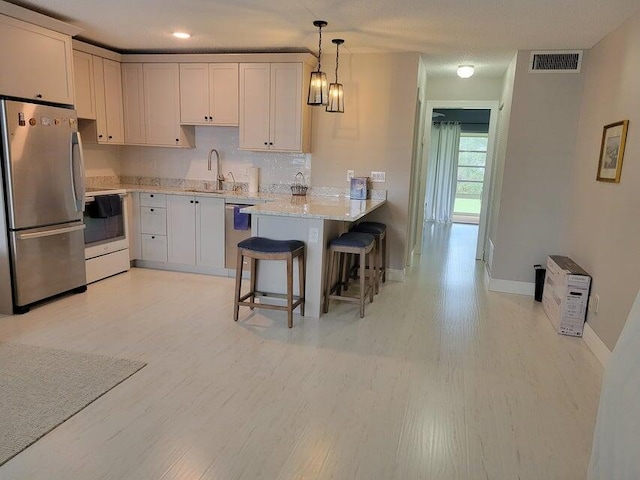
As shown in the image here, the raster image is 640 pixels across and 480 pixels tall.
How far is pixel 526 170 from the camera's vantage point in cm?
451

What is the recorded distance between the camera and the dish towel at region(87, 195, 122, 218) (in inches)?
172

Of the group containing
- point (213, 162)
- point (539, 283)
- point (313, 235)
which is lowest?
point (539, 283)

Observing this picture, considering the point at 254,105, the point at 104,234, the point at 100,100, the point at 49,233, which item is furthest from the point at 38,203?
the point at 254,105

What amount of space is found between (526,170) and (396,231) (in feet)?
4.81

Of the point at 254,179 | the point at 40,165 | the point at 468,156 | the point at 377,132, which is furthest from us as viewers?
the point at 468,156

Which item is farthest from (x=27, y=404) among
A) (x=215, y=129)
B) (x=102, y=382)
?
(x=215, y=129)

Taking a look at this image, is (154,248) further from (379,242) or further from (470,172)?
(470,172)

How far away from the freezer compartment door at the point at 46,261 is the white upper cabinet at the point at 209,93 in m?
1.77

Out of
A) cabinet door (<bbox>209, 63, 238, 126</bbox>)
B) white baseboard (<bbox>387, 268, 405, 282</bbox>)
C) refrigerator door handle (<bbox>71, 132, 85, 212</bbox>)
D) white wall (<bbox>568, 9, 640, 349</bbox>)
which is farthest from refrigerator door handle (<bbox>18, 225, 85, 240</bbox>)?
white wall (<bbox>568, 9, 640, 349</bbox>)

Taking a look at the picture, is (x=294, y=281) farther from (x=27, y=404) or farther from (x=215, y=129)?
(x=215, y=129)

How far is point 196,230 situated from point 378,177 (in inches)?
83.1

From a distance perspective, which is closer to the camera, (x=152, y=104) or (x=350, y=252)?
(x=350, y=252)

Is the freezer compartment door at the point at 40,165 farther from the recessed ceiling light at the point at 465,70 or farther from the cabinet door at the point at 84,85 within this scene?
the recessed ceiling light at the point at 465,70

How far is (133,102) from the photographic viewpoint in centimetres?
511
